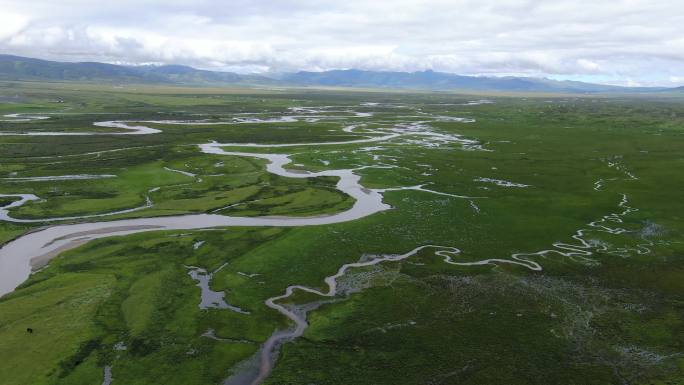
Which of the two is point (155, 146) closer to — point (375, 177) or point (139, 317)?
point (375, 177)

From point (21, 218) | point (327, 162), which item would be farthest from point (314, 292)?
point (327, 162)

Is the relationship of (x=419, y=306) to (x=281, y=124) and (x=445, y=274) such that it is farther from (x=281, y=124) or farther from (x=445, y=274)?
(x=281, y=124)

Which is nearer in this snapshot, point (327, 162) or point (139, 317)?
point (139, 317)

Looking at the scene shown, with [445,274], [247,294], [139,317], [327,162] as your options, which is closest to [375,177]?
[327,162]

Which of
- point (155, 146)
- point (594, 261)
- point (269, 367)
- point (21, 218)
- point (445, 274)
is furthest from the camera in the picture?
point (155, 146)

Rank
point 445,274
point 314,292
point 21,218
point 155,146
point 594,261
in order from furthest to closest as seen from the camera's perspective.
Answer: point 155,146 → point 21,218 → point 594,261 → point 445,274 → point 314,292

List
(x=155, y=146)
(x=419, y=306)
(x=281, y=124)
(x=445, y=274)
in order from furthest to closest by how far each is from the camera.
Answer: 1. (x=281, y=124)
2. (x=155, y=146)
3. (x=445, y=274)
4. (x=419, y=306)
